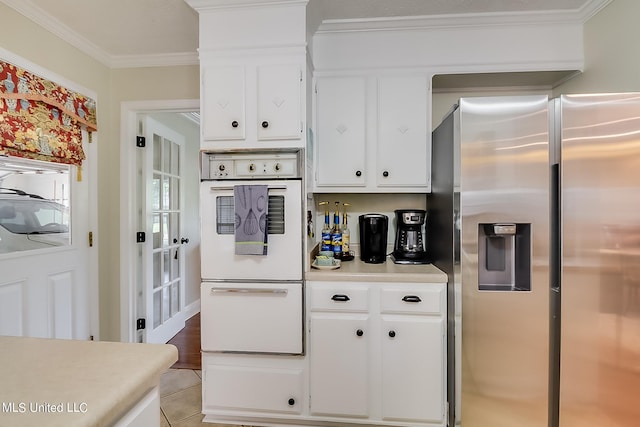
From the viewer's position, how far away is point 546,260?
5.21 ft

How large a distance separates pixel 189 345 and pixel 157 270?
0.78 meters

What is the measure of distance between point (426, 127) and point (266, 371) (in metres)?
1.84

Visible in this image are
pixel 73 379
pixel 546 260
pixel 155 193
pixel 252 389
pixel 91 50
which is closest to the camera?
pixel 73 379

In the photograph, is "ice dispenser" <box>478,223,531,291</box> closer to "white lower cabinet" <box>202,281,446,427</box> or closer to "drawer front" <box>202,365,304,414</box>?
"white lower cabinet" <box>202,281,446,427</box>

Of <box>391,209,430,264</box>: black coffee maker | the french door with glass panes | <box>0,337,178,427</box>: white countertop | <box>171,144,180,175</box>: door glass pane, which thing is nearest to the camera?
<box>0,337,178,427</box>: white countertop

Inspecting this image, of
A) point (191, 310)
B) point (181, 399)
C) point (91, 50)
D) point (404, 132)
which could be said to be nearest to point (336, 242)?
point (404, 132)

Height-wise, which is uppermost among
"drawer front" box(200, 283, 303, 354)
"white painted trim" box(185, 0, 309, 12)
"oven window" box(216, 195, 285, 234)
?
"white painted trim" box(185, 0, 309, 12)

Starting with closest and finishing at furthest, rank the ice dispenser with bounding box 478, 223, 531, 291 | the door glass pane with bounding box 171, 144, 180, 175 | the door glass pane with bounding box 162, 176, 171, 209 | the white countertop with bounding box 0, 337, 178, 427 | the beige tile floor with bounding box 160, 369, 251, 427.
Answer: the white countertop with bounding box 0, 337, 178, 427
the ice dispenser with bounding box 478, 223, 531, 291
the beige tile floor with bounding box 160, 369, 251, 427
the door glass pane with bounding box 162, 176, 171, 209
the door glass pane with bounding box 171, 144, 180, 175

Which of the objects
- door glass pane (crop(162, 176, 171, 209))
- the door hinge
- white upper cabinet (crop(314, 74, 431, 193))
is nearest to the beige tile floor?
the door hinge

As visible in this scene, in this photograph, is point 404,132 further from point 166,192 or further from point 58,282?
point 58,282

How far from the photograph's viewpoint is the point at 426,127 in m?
2.15

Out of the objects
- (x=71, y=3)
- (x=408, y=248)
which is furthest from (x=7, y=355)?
(x=71, y=3)

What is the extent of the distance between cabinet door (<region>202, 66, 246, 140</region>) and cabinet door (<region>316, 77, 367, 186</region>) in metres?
0.55

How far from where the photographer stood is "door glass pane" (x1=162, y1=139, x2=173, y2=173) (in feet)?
10.2
